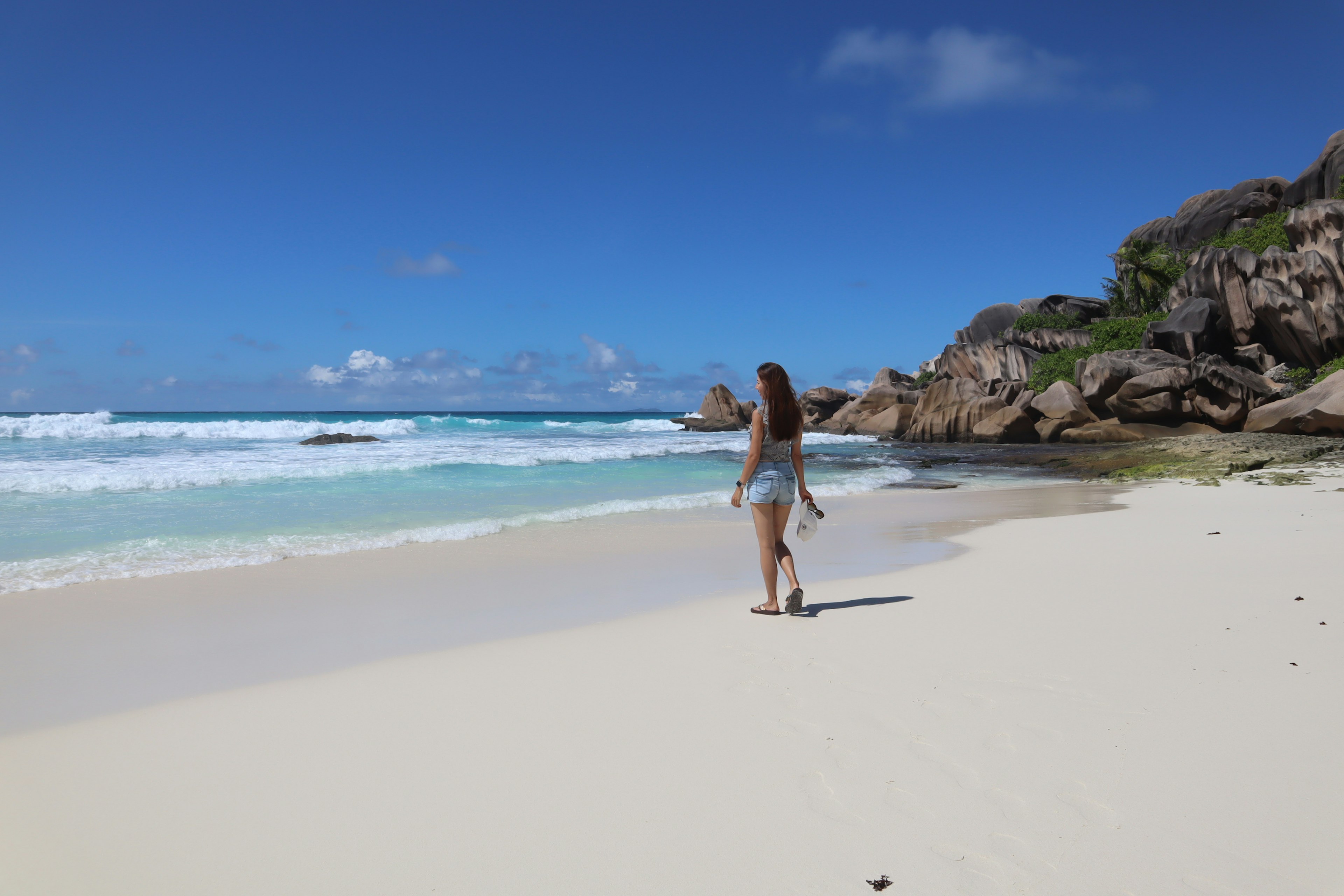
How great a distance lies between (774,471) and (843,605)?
4.17ft

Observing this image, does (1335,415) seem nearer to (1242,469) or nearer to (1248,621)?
(1242,469)

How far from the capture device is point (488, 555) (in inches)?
332

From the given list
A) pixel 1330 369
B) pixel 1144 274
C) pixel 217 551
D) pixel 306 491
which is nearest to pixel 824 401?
pixel 1144 274

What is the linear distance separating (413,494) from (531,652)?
10.5m

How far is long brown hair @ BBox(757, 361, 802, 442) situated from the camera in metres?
5.54

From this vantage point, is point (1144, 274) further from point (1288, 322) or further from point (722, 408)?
point (722, 408)

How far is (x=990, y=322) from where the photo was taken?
5528cm

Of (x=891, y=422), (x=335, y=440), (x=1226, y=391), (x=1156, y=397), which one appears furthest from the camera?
(x=891, y=422)

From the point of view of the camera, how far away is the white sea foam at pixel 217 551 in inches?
283

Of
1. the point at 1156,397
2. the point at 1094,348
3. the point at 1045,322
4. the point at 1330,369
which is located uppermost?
the point at 1045,322

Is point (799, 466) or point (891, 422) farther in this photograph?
point (891, 422)

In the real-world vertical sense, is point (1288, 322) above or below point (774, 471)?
above

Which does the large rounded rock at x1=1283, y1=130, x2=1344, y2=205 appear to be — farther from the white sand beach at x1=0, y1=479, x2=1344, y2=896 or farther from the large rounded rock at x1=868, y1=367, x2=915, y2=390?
the white sand beach at x1=0, y1=479, x2=1344, y2=896

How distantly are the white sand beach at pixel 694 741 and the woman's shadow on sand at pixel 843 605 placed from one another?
42 mm
